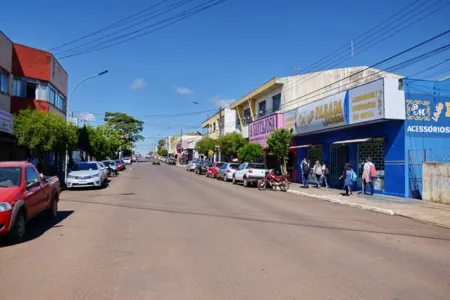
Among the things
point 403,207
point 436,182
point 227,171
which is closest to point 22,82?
point 227,171

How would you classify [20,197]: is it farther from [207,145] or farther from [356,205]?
[207,145]

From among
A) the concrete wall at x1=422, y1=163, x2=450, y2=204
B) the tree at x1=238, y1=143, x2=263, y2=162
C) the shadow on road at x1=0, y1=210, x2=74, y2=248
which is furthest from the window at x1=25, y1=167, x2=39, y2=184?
the tree at x1=238, y1=143, x2=263, y2=162

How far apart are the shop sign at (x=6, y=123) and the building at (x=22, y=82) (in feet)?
5.06

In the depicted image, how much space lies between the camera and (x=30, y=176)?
30.4ft

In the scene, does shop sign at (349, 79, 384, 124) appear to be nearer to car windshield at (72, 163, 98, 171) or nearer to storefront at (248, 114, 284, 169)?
storefront at (248, 114, 284, 169)

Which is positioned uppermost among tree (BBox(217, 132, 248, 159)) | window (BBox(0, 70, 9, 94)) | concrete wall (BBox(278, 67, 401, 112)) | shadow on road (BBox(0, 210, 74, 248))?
concrete wall (BBox(278, 67, 401, 112))

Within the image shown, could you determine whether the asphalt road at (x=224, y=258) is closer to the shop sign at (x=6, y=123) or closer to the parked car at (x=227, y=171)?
the shop sign at (x=6, y=123)

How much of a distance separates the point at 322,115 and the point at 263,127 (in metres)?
11.1

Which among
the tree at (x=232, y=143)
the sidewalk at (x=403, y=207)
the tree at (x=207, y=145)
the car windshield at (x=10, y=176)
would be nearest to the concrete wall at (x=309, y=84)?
the tree at (x=232, y=143)

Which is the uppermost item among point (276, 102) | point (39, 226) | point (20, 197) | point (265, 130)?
point (276, 102)

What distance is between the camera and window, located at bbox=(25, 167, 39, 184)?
8945 mm

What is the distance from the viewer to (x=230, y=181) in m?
31.5

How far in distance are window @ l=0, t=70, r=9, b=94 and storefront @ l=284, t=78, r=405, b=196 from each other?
18510 mm

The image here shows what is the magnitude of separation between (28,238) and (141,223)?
2681 millimetres
